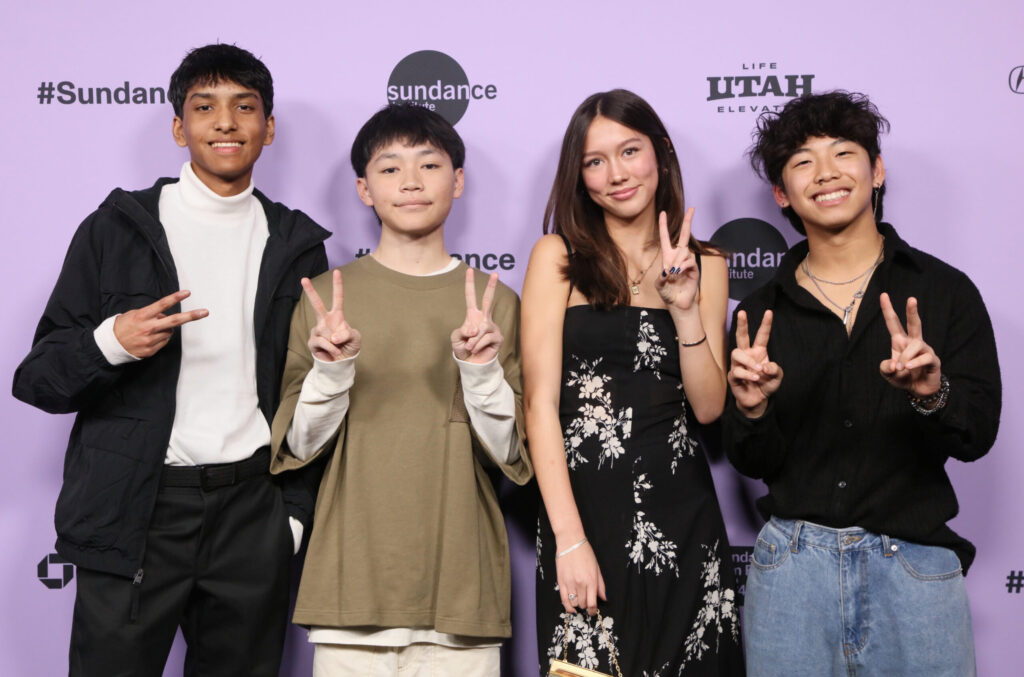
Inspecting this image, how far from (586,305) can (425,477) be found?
51 cm

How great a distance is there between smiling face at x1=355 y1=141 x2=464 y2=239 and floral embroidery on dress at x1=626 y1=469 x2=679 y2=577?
78 cm

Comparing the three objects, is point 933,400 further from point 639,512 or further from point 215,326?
point 215,326

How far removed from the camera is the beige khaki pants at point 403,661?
6.28 ft

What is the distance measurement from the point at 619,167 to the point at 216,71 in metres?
0.95

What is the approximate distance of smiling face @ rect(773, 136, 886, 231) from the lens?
1.97m

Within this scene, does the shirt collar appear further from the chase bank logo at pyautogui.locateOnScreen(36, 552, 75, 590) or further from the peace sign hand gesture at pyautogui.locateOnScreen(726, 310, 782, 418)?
the chase bank logo at pyautogui.locateOnScreen(36, 552, 75, 590)

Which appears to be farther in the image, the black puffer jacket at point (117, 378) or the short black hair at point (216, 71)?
the short black hair at point (216, 71)

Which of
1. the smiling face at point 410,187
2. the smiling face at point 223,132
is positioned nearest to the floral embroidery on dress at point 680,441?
the smiling face at point 410,187

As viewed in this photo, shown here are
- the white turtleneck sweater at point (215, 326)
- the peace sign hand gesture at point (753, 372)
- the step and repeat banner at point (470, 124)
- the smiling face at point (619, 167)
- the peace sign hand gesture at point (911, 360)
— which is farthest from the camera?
the step and repeat banner at point (470, 124)

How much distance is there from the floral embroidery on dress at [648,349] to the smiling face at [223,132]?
3.14 ft

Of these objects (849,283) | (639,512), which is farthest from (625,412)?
(849,283)

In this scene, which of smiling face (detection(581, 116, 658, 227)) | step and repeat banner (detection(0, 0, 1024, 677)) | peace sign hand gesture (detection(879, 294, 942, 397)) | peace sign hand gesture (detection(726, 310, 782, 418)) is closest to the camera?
peace sign hand gesture (detection(879, 294, 942, 397))

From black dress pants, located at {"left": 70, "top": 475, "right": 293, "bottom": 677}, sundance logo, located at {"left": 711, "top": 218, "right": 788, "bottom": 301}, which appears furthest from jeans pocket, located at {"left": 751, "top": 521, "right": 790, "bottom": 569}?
black dress pants, located at {"left": 70, "top": 475, "right": 293, "bottom": 677}

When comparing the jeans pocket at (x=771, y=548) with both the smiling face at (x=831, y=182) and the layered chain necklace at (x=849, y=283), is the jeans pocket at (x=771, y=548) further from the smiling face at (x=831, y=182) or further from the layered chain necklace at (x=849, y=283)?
the smiling face at (x=831, y=182)
